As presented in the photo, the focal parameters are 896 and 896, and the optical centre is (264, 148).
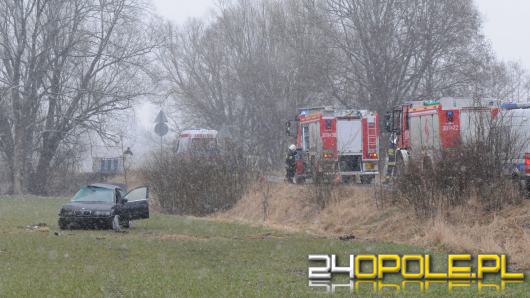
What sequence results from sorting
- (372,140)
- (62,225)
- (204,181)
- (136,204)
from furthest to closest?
(204,181) → (372,140) → (136,204) → (62,225)

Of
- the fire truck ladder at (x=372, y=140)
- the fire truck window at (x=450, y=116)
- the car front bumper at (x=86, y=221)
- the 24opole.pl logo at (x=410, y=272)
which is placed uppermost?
the fire truck window at (x=450, y=116)

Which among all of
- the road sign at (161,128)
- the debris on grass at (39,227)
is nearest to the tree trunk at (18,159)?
the road sign at (161,128)

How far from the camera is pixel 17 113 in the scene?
51.5 m

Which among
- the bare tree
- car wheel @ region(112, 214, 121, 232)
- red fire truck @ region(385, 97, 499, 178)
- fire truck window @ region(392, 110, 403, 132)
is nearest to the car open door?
car wheel @ region(112, 214, 121, 232)

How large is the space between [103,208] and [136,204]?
1104mm

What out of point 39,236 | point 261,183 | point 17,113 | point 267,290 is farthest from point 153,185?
point 267,290

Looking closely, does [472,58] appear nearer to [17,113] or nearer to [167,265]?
[17,113]

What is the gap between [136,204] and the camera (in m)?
26.2

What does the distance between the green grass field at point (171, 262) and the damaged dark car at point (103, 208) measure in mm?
426

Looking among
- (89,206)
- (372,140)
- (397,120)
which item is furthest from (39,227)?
(372,140)

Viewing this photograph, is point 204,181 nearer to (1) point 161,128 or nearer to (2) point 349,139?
(1) point 161,128

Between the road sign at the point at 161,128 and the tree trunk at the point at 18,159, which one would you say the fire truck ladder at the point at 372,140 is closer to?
the road sign at the point at 161,128

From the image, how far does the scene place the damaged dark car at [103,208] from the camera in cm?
2508

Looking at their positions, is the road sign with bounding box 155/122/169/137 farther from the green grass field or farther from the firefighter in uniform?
the green grass field
